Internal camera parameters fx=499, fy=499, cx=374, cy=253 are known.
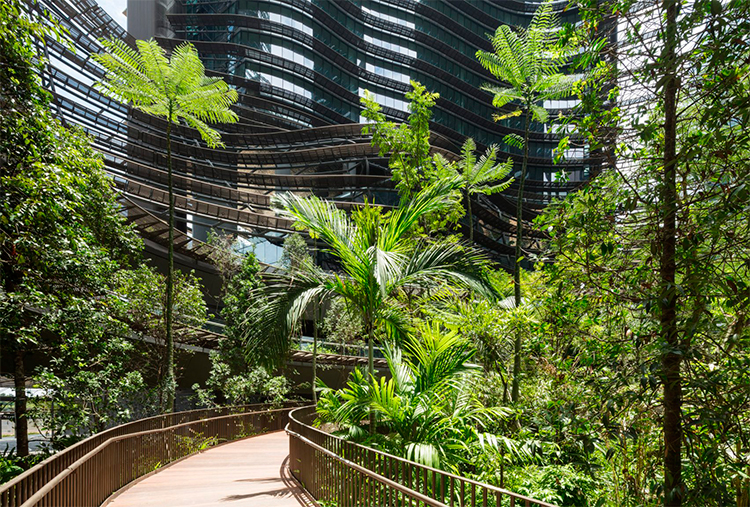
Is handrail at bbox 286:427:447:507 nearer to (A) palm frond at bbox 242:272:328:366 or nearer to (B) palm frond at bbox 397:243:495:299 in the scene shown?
(A) palm frond at bbox 242:272:328:366

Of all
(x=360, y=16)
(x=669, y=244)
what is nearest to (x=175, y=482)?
(x=669, y=244)

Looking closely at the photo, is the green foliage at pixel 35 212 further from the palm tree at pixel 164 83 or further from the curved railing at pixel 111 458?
the palm tree at pixel 164 83

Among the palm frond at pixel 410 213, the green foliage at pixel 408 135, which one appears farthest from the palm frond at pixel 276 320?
the green foliage at pixel 408 135

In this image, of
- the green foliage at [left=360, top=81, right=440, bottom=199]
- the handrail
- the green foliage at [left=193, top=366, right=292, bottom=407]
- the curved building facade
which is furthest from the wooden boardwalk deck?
the curved building facade

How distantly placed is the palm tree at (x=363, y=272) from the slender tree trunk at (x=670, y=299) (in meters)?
3.40

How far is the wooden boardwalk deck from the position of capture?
6.02 metres

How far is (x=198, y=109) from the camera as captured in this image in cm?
1120

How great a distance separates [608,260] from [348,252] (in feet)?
11.3

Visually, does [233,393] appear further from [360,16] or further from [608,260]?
[360,16]

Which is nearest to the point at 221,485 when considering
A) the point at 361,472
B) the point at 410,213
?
the point at 361,472

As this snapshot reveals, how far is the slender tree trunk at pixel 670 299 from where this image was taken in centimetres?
272

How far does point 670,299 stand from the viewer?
2.74 metres

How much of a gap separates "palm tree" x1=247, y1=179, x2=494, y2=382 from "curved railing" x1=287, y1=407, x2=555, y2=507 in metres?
1.17

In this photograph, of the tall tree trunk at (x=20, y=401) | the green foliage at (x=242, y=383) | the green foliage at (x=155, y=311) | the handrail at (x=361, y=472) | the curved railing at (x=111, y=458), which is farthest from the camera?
the green foliage at (x=242, y=383)
